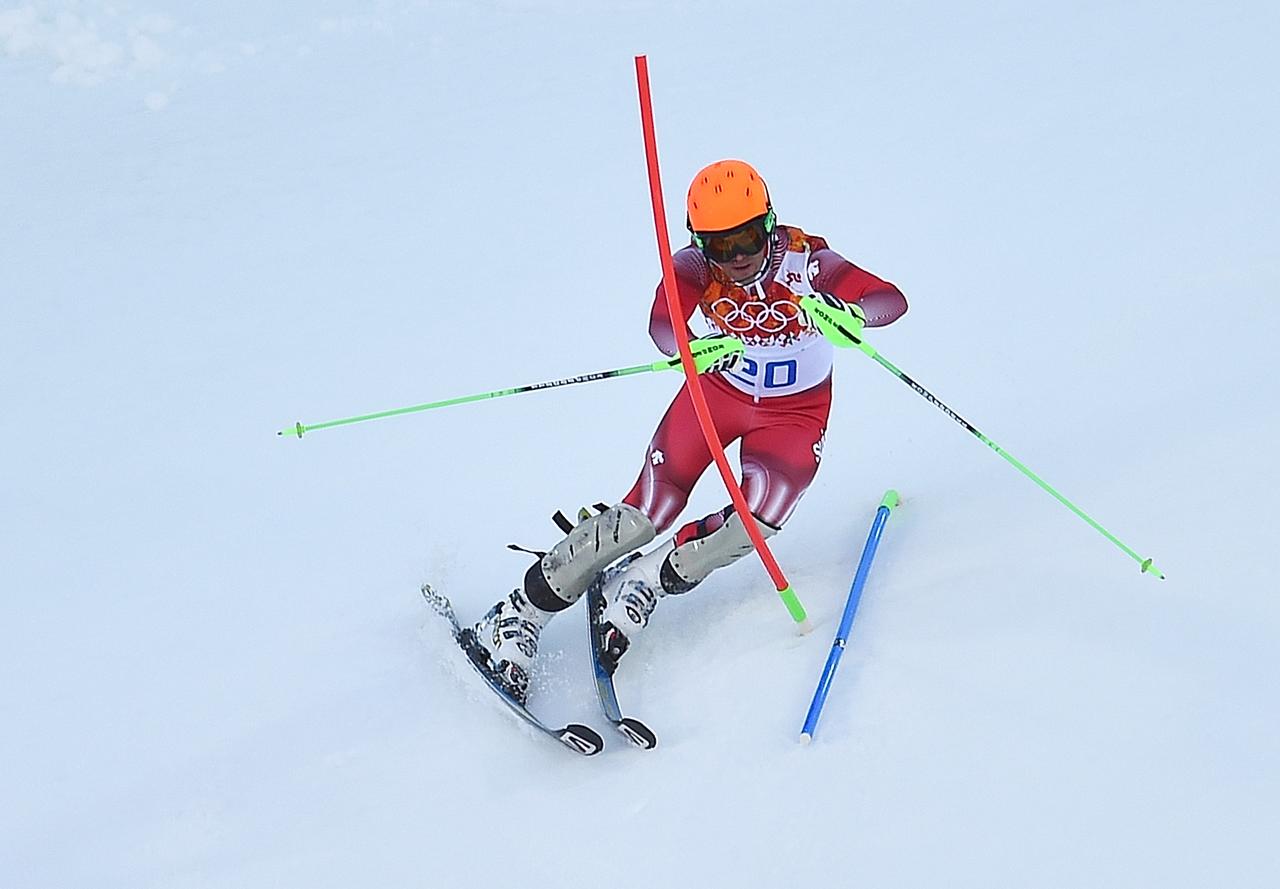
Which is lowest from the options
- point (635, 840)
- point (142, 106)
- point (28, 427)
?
point (635, 840)

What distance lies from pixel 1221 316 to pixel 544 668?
209cm

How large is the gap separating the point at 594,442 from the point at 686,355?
1.17 m

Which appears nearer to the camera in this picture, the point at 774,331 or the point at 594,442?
the point at 774,331

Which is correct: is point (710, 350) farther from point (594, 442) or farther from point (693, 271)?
point (594, 442)

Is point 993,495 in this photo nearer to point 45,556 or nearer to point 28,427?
point 45,556

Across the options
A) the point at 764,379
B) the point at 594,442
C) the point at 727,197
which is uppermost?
the point at 727,197

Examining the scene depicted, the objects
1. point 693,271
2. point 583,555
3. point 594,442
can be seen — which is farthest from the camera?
point 594,442

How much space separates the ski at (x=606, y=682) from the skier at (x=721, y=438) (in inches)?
1.1

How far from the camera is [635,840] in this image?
231 cm

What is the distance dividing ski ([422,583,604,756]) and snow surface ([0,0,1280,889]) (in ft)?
0.18

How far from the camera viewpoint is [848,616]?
266 centimetres

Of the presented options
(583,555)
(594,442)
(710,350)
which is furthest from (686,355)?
(594,442)

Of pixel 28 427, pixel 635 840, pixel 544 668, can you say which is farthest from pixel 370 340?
pixel 635 840

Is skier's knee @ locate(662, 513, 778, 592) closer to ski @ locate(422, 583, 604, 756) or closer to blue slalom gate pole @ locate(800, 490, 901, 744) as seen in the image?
blue slalom gate pole @ locate(800, 490, 901, 744)
